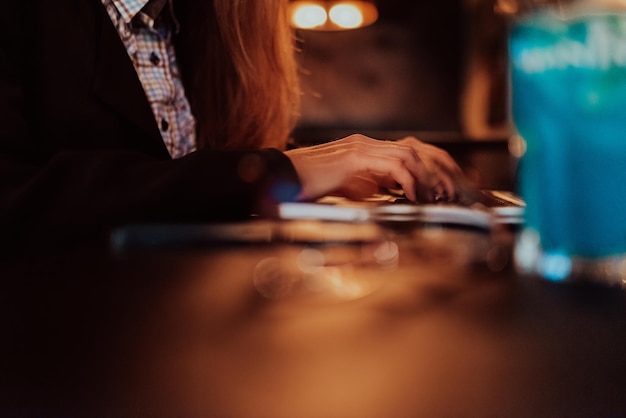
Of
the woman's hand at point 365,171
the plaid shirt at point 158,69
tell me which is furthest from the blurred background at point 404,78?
the woman's hand at point 365,171

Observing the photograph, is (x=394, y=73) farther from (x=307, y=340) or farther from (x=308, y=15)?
(x=307, y=340)

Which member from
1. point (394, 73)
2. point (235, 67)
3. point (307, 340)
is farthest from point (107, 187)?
point (394, 73)

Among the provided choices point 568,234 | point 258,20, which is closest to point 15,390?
point 568,234

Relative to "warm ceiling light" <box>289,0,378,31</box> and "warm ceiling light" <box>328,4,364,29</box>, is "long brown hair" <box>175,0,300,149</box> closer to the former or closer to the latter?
"warm ceiling light" <box>289,0,378,31</box>

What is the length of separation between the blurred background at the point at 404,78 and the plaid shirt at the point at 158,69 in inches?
48.4

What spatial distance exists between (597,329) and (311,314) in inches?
5.5

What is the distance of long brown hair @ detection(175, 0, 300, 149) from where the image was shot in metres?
1.12

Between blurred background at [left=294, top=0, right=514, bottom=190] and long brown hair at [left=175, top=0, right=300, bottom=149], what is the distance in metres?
1.11

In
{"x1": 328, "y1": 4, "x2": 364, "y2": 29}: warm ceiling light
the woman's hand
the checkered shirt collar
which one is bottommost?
the woman's hand

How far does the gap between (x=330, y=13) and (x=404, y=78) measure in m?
0.70

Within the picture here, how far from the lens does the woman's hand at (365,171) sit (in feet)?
2.13

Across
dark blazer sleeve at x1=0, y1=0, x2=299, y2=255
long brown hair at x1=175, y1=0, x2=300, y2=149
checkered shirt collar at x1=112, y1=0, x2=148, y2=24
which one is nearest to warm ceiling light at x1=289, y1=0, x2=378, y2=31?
long brown hair at x1=175, y1=0, x2=300, y2=149

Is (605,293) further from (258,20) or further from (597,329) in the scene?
(258,20)

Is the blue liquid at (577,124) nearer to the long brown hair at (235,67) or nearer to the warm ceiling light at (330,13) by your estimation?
the long brown hair at (235,67)
